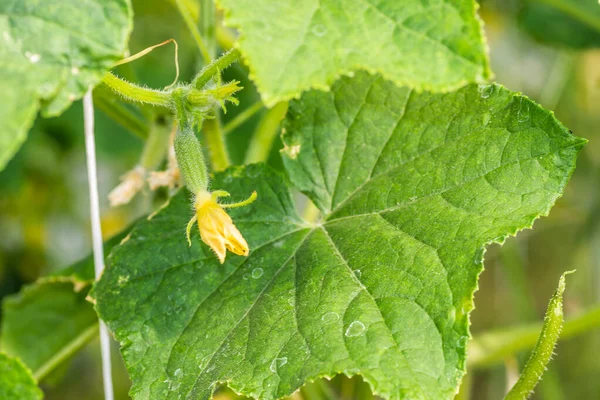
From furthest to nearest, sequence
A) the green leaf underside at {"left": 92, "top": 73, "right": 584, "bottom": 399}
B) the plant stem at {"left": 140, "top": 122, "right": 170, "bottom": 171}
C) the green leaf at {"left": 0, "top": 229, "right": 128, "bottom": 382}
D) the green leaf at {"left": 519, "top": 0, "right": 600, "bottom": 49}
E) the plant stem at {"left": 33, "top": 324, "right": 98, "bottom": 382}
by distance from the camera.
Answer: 1. the green leaf at {"left": 519, "top": 0, "right": 600, "bottom": 49}
2. the green leaf at {"left": 0, "top": 229, "right": 128, "bottom": 382}
3. the plant stem at {"left": 33, "top": 324, "right": 98, "bottom": 382}
4. the plant stem at {"left": 140, "top": 122, "right": 170, "bottom": 171}
5. the green leaf underside at {"left": 92, "top": 73, "right": 584, "bottom": 399}

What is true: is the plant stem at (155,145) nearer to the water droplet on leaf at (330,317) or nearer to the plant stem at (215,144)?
the plant stem at (215,144)

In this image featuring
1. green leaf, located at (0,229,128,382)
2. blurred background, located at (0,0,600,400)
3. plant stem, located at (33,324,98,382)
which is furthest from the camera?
blurred background, located at (0,0,600,400)

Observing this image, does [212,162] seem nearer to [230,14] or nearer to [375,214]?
[375,214]

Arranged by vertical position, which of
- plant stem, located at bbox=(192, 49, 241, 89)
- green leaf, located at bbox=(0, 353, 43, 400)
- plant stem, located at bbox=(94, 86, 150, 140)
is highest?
plant stem, located at bbox=(192, 49, 241, 89)

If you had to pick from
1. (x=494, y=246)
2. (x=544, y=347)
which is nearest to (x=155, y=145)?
(x=544, y=347)

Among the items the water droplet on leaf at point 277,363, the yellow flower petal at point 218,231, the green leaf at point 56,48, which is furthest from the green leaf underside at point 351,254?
the green leaf at point 56,48

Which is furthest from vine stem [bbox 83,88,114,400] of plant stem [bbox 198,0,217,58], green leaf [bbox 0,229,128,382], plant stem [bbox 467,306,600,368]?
plant stem [bbox 467,306,600,368]

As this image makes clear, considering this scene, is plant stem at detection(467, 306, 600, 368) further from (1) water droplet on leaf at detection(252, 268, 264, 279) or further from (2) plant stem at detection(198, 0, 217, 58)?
(2) plant stem at detection(198, 0, 217, 58)
